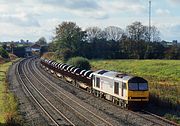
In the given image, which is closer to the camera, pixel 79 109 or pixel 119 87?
pixel 79 109

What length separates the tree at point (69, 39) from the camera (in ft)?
356

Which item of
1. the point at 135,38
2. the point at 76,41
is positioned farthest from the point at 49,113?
the point at 135,38

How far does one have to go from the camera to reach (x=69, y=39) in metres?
111

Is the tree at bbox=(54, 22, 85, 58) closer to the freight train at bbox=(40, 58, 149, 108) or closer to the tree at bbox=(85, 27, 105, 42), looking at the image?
the tree at bbox=(85, 27, 105, 42)

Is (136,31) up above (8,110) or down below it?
above

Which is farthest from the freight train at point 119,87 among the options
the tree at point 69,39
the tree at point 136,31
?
the tree at point 136,31

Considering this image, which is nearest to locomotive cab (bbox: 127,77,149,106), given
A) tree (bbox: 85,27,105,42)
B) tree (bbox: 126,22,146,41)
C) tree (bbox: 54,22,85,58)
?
tree (bbox: 54,22,85,58)

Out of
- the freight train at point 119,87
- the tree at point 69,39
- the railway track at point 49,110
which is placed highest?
the tree at point 69,39

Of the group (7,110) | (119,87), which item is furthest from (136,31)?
(7,110)

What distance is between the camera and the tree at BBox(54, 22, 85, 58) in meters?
109

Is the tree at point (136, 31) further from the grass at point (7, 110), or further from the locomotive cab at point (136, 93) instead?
the locomotive cab at point (136, 93)

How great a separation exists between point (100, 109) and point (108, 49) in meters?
92.2

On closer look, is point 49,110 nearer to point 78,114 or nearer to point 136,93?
point 78,114

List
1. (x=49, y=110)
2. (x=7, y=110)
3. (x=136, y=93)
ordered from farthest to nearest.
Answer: (x=49, y=110), (x=136, y=93), (x=7, y=110)
